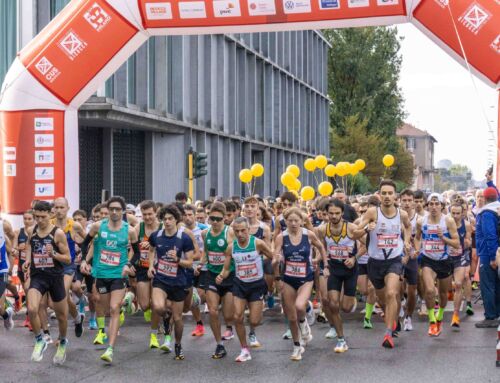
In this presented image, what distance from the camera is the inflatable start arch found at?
15383mm

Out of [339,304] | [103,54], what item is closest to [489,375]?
[339,304]

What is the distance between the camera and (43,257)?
36.3ft

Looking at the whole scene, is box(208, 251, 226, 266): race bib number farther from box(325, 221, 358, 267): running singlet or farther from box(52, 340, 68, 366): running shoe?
box(52, 340, 68, 366): running shoe

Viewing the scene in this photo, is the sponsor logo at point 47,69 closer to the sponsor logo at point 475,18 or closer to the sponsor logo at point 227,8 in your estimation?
the sponsor logo at point 227,8

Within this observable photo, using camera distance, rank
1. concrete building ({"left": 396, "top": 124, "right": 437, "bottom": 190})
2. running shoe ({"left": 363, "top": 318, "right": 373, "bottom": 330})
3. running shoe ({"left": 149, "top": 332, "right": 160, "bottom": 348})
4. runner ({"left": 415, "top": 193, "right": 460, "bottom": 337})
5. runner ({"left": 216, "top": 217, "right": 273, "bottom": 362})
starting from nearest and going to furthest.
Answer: runner ({"left": 216, "top": 217, "right": 273, "bottom": 362}) < running shoe ({"left": 149, "top": 332, "right": 160, "bottom": 348}) < runner ({"left": 415, "top": 193, "right": 460, "bottom": 337}) < running shoe ({"left": 363, "top": 318, "right": 373, "bottom": 330}) < concrete building ({"left": 396, "top": 124, "right": 437, "bottom": 190})

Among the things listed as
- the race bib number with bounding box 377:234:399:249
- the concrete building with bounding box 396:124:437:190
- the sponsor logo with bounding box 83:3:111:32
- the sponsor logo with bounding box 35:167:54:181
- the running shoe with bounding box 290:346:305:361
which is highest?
the concrete building with bounding box 396:124:437:190

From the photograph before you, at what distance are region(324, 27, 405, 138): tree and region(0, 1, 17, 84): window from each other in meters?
47.5

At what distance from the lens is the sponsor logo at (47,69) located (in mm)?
15766

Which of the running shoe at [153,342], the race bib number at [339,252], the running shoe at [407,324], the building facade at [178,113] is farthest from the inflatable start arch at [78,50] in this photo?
the building facade at [178,113]

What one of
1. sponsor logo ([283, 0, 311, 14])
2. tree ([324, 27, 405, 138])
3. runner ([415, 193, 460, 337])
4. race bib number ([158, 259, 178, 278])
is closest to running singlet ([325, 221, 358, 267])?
runner ([415, 193, 460, 337])

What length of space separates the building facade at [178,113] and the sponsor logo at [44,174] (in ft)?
24.4

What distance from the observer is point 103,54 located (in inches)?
624

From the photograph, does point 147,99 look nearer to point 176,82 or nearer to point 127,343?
point 176,82

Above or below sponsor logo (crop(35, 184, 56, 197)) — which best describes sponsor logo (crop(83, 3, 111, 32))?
above
